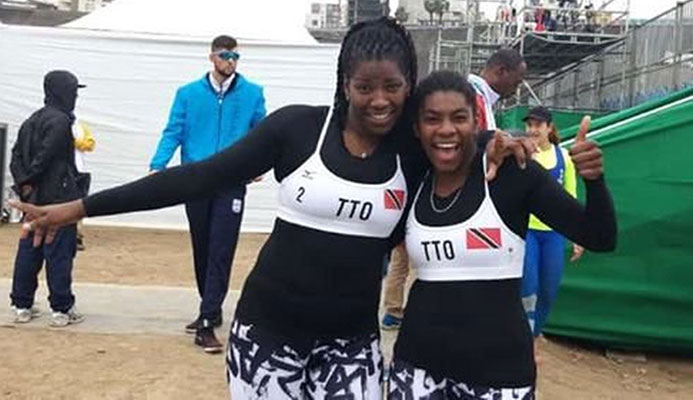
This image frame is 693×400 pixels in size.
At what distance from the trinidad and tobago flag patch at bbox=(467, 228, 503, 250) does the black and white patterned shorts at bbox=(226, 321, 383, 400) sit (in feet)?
1.46

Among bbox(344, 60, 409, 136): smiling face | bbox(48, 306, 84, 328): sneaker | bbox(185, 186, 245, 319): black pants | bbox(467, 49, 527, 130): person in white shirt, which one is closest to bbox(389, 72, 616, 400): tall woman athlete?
bbox(344, 60, 409, 136): smiling face

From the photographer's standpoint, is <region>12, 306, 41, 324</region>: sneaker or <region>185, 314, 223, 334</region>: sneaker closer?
<region>185, 314, 223, 334</region>: sneaker

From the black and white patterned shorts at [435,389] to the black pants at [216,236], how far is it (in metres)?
2.92

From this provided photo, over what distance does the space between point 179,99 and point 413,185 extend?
336 cm

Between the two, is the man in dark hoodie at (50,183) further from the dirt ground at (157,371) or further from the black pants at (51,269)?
the dirt ground at (157,371)

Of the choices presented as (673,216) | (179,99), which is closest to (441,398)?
(179,99)

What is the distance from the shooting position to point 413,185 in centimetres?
268

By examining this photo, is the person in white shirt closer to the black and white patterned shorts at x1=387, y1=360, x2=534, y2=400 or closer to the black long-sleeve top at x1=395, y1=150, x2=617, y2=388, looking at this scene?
the black long-sleeve top at x1=395, y1=150, x2=617, y2=388

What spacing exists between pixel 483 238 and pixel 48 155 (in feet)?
13.5

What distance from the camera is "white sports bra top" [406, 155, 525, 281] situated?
2.55 meters

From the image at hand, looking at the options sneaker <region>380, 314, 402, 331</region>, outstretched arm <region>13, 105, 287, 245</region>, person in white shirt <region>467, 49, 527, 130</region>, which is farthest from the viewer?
sneaker <region>380, 314, 402, 331</region>

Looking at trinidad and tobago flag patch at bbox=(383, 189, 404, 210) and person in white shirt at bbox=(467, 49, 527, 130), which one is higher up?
person in white shirt at bbox=(467, 49, 527, 130)

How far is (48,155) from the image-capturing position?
589 cm

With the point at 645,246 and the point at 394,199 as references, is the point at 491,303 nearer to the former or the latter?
the point at 394,199
